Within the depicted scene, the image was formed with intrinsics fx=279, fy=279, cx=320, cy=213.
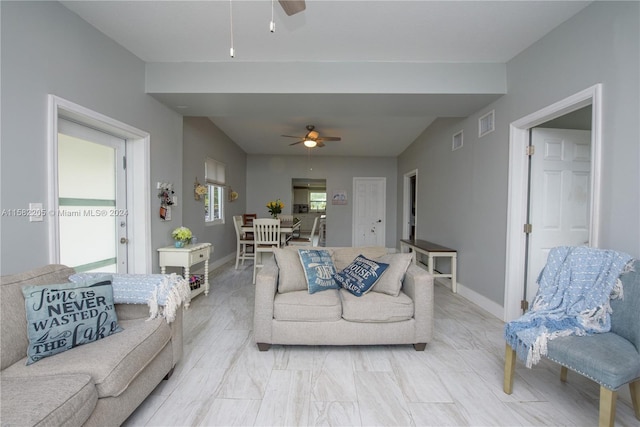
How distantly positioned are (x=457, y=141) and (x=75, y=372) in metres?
4.61

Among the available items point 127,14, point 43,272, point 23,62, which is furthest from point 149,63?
point 43,272

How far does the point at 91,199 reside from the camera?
2652 mm

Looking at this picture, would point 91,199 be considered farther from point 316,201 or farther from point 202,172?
point 316,201

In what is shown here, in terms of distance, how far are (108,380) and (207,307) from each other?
212 centimetres

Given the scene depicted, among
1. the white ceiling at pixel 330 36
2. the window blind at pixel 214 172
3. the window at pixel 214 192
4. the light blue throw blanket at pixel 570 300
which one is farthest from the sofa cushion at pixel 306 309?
the window blind at pixel 214 172

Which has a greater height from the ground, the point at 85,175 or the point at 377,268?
the point at 85,175

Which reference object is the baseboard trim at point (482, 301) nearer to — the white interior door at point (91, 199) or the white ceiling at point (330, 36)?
the white ceiling at point (330, 36)

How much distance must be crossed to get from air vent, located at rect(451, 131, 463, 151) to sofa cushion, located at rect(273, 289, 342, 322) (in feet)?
10.2

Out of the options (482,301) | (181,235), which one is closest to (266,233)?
(181,235)

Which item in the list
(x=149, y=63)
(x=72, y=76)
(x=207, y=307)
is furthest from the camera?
(x=207, y=307)

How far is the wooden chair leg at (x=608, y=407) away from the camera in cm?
135

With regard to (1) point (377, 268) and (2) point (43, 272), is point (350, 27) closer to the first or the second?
(1) point (377, 268)

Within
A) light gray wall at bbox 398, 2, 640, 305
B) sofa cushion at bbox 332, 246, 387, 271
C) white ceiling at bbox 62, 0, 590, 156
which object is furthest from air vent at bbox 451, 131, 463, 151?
sofa cushion at bbox 332, 246, 387, 271

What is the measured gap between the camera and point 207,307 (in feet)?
11.0
